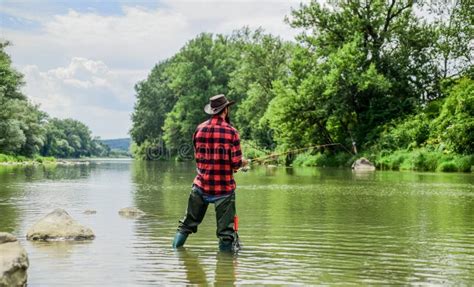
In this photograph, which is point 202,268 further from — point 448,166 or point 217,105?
point 448,166

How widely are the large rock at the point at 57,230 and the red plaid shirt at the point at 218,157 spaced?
7.70 feet

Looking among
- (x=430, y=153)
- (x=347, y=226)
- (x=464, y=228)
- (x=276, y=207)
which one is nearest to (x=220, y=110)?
(x=347, y=226)

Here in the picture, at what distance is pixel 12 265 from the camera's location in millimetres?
6258

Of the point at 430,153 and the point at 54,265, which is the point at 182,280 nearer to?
the point at 54,265

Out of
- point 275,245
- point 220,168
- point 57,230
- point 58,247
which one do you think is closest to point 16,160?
point 57,230

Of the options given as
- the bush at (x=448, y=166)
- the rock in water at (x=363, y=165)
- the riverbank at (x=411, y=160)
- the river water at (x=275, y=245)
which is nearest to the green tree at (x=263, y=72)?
the riverbank at (x=411, y=160)

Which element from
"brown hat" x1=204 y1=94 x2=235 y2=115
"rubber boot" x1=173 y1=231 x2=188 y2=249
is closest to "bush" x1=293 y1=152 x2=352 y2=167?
"rubber boot" x1=173 y1=231 x2=188 y2=249

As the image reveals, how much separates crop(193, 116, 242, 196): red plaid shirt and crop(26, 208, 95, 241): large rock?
Result: 2.35 meters

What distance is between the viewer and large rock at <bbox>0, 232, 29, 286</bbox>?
20.1 feet

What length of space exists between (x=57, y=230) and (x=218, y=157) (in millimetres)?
2929

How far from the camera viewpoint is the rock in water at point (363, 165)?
42.0m

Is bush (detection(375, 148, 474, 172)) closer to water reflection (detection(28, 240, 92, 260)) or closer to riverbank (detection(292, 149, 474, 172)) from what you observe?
riverbank (detection(292, 149, 474, 172))

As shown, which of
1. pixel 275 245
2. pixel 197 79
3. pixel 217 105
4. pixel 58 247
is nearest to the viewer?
pixel 217 105

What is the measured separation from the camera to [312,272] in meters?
7.39
